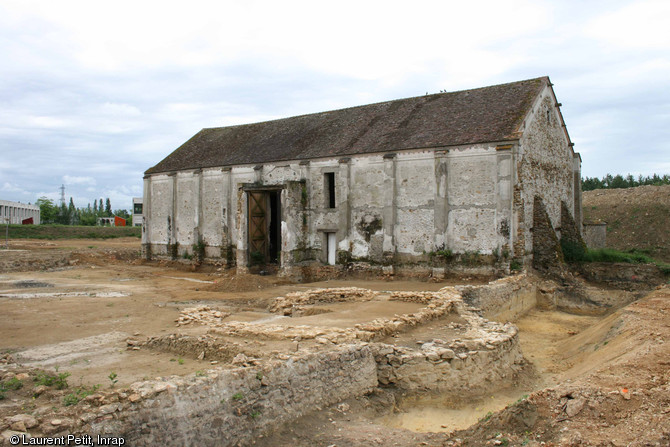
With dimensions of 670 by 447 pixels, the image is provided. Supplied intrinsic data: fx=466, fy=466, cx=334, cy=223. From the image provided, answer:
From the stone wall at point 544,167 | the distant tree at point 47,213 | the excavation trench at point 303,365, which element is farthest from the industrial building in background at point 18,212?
the stone wall at point 544,167

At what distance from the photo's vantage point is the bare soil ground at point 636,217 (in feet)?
107

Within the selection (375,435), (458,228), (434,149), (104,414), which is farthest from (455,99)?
(104,414)

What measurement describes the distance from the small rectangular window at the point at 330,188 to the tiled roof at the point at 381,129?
3.55ft

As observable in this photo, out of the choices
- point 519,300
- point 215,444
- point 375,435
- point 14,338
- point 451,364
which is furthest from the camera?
point 519,300

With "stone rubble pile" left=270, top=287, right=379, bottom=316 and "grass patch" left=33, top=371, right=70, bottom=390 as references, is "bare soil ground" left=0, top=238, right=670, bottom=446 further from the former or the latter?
"stone rubble pile" left=270, top=287, right=379, bottom=316

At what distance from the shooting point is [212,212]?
27828 mm

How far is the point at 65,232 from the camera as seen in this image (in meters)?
49.9

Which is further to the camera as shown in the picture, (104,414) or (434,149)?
(434,149)

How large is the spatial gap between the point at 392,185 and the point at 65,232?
42.6m

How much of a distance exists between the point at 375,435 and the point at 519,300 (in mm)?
12333

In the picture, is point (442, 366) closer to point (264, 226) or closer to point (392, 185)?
point (392, 185)

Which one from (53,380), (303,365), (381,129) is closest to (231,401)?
(303,365)

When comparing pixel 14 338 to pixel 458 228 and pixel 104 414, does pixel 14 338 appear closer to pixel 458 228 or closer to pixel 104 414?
pixel 104 414

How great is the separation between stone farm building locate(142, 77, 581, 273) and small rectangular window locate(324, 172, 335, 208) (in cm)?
12
